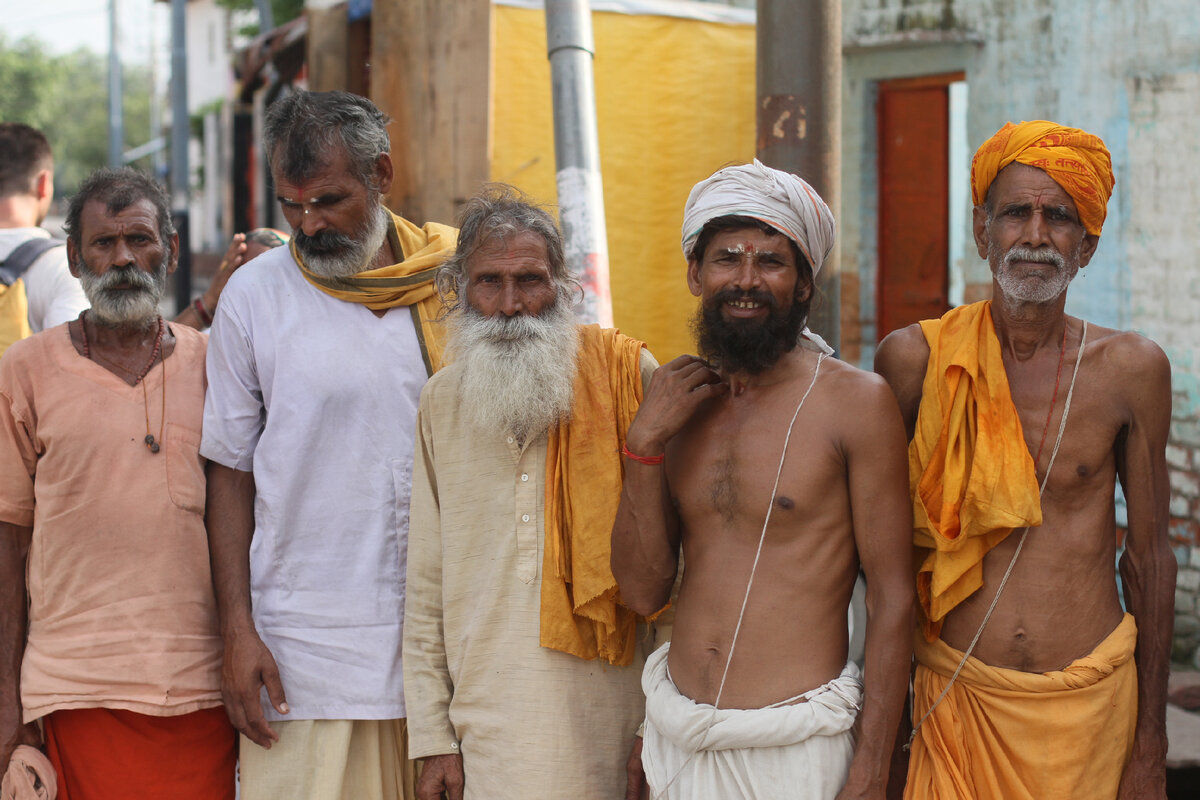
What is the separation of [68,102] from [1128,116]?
A: 7166cm

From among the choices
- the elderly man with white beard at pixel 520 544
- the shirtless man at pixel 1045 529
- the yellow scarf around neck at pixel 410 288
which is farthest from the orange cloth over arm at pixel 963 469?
the yellow scarf around neck at pixel 410 288

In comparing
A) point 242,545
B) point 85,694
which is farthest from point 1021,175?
point 85,694

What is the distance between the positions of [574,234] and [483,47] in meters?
2.18

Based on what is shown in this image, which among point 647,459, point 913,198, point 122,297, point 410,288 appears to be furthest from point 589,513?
point 913,198

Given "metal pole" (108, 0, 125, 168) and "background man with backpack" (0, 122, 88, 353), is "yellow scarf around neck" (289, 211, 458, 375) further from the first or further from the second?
"metal pole" (108, 0, 125, 168)

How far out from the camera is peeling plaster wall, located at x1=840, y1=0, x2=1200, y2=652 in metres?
5.90

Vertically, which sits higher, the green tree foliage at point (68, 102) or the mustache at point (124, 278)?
the green tree foliage at point (68, 102)

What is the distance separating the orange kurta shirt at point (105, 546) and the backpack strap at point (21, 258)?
1254 millimetres

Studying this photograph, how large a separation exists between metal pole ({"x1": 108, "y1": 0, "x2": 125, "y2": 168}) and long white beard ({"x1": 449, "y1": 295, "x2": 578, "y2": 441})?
70.4ft

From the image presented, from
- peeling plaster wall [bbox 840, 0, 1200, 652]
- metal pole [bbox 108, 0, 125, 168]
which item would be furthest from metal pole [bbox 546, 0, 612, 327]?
metal pole [bbox 108, 0, 125, 168]

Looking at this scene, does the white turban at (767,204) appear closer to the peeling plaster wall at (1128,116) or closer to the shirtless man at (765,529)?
the shirtless man at (765,529)

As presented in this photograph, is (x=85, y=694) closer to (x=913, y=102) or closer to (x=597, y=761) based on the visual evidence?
(x=597, y=761)

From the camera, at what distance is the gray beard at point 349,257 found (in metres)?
3.25

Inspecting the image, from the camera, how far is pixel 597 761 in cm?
294
